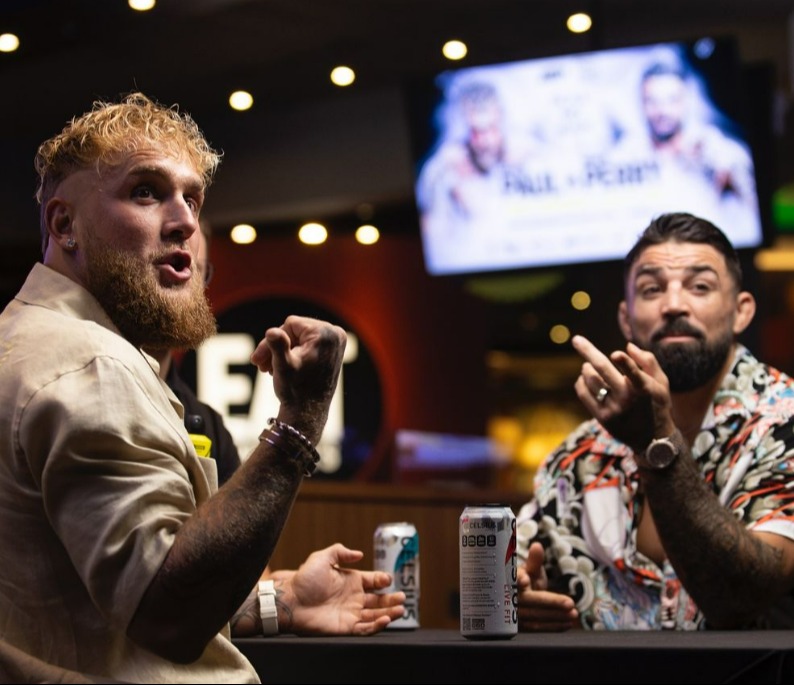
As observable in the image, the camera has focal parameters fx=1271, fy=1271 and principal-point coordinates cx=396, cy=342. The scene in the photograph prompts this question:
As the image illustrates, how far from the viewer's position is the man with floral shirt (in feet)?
8.10

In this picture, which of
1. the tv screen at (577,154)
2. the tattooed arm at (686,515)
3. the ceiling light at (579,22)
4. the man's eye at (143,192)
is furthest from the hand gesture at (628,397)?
the ceiling light at (579,22)

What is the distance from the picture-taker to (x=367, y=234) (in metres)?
7.61

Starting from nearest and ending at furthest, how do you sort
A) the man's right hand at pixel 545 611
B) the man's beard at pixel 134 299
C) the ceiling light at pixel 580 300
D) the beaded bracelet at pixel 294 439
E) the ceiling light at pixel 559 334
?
the beaded bracelet at pixel 294 439 < the man's beard at pixel 134 299 < the man's right hand at pixel 545 611 < the ceiling light at pixel 580 300 < the ceiling light at pixel 559 334

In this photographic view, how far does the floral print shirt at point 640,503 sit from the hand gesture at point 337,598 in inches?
25.2

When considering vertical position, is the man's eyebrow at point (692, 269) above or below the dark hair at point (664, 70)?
below

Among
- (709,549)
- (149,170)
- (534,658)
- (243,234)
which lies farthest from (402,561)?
(243,234)

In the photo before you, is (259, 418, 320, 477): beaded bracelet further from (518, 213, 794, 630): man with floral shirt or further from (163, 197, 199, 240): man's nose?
(518, 213, 794, 630): man with floral shirt

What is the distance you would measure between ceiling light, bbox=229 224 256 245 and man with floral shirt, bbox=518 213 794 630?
4.65 meters

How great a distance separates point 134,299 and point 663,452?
1.15 meters

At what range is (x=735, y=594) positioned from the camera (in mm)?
2488

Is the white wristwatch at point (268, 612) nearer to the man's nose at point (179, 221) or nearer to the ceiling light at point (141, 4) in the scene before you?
the man's nose at point (179, 221)

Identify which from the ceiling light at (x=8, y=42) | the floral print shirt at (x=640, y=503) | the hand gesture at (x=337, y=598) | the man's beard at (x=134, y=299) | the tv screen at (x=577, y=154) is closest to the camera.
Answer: the man's beard at (x=134, y=299)

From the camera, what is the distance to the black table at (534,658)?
5.52 ft

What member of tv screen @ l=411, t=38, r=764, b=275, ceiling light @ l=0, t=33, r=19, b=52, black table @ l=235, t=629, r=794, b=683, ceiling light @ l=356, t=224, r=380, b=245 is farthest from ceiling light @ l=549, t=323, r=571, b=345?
black table @ l=235, t=629, r=794, b=683
